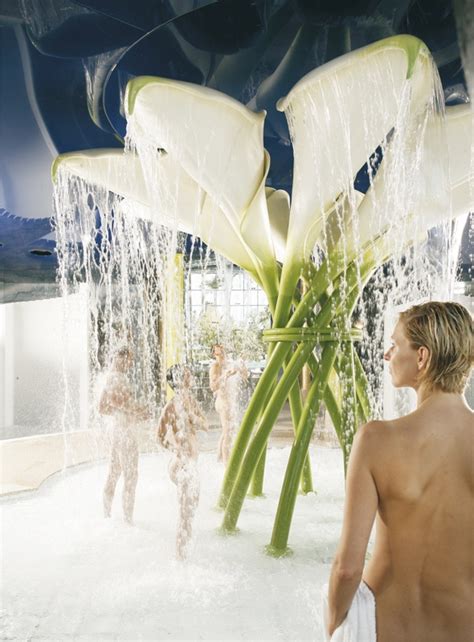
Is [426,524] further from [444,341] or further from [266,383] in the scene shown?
[266,383]

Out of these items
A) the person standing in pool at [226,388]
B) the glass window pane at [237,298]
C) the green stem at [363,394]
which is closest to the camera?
the green stem at [363,394]

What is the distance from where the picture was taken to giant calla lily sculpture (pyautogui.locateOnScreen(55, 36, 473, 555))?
3.31 meters

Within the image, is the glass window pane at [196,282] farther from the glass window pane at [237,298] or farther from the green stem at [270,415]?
the green stem at [270,415]

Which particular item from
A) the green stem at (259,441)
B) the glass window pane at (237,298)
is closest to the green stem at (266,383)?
the green stem at (259,441)

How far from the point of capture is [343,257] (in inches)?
179

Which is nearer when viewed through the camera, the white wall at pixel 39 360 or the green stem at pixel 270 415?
the green stem at pixel 270 415

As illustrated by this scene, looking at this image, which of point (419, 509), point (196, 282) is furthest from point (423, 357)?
point (196, 282)

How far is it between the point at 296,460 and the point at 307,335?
1.00m

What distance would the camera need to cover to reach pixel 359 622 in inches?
52.9

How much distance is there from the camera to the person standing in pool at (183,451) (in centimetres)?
377

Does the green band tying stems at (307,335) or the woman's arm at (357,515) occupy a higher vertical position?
the green band tying stems at (307,335)

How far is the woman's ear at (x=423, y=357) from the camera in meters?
1.37

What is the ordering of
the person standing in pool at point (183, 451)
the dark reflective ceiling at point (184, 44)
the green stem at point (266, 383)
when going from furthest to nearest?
the green stem at point (266, 383) < the person standing in pool at point (183, 451) < the dark reflective ceiling at point (184, 44)

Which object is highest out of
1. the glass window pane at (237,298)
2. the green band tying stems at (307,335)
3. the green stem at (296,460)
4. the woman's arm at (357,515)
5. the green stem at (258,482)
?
the glass window pane at (237,298)
